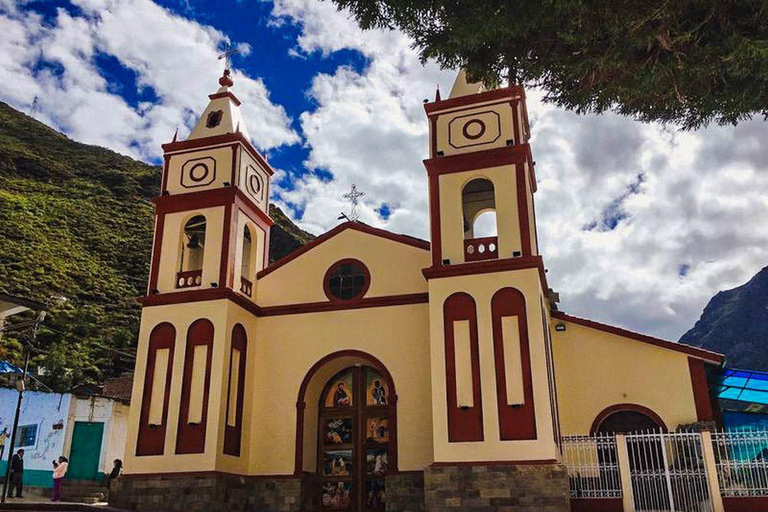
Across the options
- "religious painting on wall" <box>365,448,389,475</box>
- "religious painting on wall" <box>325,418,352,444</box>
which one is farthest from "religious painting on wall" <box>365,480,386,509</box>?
"religious painting on wall" <box>325,418,352,444</box>

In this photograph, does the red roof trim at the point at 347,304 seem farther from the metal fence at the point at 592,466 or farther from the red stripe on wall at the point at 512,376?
the metal fence at the point at 592,466

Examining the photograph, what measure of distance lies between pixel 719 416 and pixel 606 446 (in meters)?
5.11

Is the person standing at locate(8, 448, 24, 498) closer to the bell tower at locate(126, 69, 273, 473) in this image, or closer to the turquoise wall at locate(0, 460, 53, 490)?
the turquoise wall at locate(0, 460, 53, 490)

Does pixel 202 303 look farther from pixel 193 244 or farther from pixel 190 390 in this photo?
pixel 193 244

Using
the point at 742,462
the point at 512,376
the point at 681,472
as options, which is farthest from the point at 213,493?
the point at 742,462

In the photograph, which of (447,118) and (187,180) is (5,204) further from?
(447,118)

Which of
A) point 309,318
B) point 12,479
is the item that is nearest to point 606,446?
point 309,318

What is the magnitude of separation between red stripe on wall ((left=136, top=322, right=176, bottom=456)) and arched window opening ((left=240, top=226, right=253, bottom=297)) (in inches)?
87.2

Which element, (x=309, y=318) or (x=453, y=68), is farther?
(x=309, y=318)

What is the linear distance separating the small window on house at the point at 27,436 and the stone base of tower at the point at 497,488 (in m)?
14.6

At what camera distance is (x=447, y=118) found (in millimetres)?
17828

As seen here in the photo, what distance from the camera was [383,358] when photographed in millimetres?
17375

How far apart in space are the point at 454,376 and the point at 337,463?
439 centimetres

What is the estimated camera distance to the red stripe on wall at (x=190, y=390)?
1626cm
